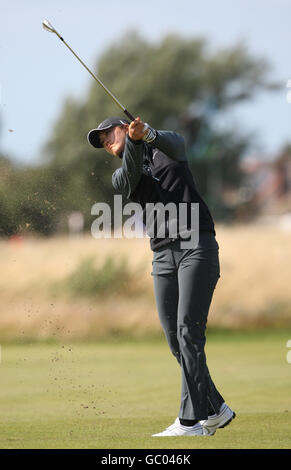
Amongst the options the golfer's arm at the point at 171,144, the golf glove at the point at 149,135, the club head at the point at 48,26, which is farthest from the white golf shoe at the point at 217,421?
the club head at the point at 48,26

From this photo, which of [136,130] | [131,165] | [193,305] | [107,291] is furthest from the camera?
[107,291]

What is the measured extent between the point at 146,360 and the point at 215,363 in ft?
3.18

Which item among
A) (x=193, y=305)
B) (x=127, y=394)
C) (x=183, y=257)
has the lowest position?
(x=127, y=394)

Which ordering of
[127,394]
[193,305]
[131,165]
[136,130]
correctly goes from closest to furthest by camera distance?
[136,130] < [131,165] < [193,305] < [127,394]

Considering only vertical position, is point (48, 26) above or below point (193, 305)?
above

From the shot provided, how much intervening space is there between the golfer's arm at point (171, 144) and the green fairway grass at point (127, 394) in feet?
5.09

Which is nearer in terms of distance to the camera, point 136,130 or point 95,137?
point 136,130

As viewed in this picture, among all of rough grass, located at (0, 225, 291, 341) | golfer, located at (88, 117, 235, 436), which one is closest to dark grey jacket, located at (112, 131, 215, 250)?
golfer, located at (88, 117, 235, 436)

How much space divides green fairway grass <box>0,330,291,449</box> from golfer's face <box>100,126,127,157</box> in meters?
1.64

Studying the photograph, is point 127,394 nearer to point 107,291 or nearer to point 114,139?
point 114,139

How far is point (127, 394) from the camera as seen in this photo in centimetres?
764

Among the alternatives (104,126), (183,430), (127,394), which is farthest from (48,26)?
(127,394)

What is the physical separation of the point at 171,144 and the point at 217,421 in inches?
64.0

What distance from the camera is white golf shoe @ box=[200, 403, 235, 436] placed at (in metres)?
5.12
